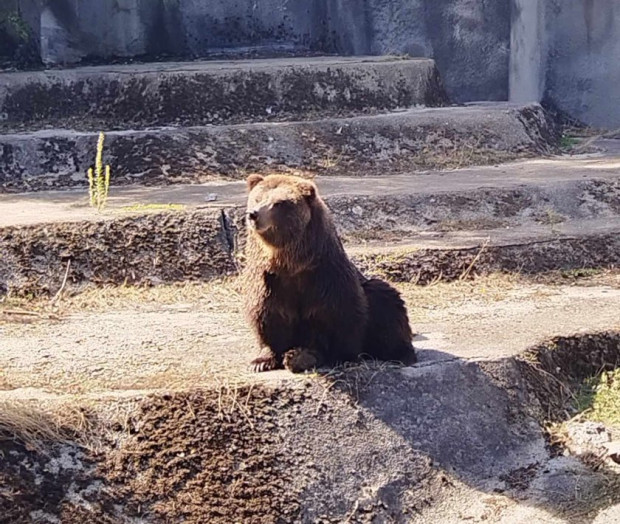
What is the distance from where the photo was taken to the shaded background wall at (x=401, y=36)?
1210 centimetres

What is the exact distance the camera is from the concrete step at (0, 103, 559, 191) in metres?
9.06

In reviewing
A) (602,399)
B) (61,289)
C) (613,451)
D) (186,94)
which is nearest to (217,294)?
(61,289)

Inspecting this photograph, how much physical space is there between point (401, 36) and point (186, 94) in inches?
140

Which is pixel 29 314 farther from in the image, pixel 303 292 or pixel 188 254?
pixel 303 292

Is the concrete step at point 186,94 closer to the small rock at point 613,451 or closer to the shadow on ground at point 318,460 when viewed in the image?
the shadow on ground at point 318,460

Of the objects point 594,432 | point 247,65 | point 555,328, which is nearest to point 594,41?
point 247,65

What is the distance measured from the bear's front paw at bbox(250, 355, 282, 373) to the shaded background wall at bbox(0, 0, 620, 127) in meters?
7.42

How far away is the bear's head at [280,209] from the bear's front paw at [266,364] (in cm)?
58

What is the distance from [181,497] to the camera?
463cm

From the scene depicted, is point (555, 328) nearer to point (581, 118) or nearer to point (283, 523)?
point (283, 523)

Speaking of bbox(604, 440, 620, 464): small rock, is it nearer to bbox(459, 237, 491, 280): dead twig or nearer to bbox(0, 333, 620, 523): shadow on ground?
bbox(0, 333, 620, 523): shadow on ground

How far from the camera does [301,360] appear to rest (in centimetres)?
510

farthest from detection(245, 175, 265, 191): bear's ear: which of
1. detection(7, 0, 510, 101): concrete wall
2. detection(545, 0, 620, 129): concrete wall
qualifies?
detection(545, 0, 620, 129): concrete wall

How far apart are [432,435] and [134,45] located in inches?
326
